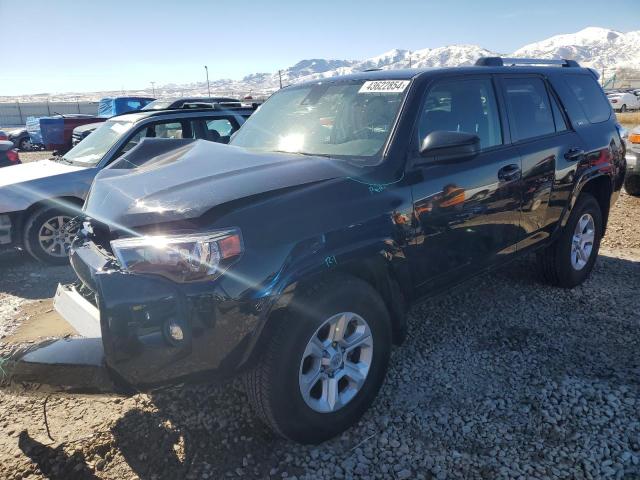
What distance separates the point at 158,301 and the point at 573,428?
232 cm

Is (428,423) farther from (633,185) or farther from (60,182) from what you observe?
(633,185)

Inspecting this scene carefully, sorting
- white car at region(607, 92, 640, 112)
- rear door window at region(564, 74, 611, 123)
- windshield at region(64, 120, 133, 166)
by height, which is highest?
rear door window at region(564, 74, 611, 123)

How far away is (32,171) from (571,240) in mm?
6089

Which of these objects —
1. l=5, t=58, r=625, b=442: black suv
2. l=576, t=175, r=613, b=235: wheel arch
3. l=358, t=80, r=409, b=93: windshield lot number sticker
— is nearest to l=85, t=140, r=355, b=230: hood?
l=5, t=58, r=625, b=442: black suv

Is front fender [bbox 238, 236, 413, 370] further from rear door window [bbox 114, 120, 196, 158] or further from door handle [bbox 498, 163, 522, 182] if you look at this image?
rear door window [bbox 114, 120, 196, 158]

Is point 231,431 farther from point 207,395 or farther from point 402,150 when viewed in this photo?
point 402,150

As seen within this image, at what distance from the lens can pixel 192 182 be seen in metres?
2.55

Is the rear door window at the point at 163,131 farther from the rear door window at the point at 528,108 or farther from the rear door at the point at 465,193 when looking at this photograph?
the rear door window at the point at 528,108

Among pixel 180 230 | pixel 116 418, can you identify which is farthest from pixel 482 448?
pixel 116 418

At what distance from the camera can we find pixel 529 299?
434 cm

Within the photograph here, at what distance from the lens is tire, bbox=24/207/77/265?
5.49 m

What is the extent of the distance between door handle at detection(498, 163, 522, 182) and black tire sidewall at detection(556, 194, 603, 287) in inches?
44.0

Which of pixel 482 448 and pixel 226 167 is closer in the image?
pixel 482 448

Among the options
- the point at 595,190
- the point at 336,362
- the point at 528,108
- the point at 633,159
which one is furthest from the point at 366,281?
the point at 633,159
